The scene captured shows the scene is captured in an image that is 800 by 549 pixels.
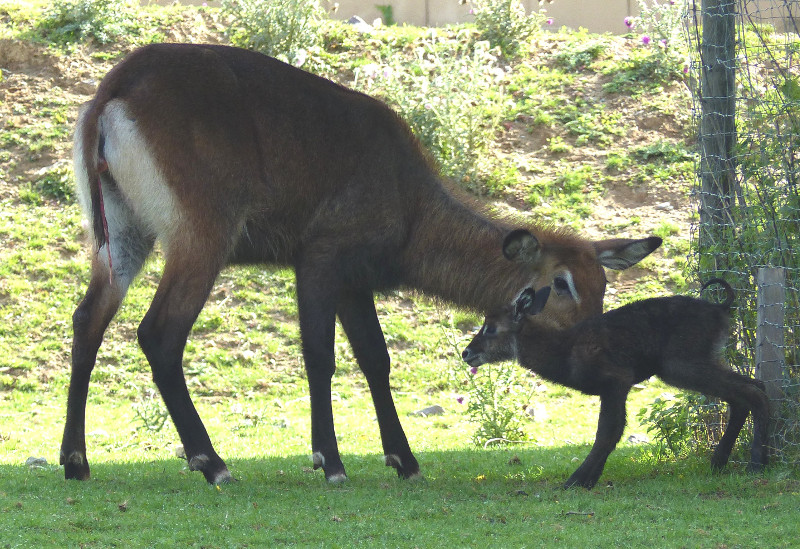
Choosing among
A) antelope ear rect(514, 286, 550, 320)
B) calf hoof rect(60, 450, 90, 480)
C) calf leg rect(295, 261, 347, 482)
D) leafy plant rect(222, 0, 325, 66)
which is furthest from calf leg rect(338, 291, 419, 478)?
leafy plant rect(222, 0, 325, 66)

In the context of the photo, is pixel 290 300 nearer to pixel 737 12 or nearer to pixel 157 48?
pixel 157 48

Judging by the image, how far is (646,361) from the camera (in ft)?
18.2

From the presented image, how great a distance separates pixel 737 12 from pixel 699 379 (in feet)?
7.41

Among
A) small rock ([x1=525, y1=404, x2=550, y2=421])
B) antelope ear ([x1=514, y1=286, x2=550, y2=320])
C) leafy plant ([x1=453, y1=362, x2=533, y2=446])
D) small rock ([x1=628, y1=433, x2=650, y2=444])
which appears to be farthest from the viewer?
small rock ([x1=525, y1=404, x2=550, y2=421])

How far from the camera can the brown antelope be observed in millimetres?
5660

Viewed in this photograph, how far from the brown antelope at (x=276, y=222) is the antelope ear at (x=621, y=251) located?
1 centimetres

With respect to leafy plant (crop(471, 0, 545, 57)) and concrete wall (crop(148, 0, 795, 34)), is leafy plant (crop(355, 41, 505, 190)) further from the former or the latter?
concrete wall (crop(148, 0, 795, 34))

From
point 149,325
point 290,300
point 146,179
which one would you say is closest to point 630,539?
point 149,325

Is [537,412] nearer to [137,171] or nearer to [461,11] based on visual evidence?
[137,171]

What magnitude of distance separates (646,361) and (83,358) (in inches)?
127

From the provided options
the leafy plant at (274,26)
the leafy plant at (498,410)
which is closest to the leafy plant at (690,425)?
the leafy plant at (498,410)

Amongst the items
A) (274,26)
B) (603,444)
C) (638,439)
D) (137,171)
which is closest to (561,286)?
(603,444)

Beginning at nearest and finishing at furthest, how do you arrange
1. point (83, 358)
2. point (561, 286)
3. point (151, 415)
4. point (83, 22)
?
point (83, 358) < point (561, 286) < point (151, 415) < point (83, 22)

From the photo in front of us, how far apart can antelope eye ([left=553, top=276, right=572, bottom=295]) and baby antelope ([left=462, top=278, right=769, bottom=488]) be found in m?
0.28
